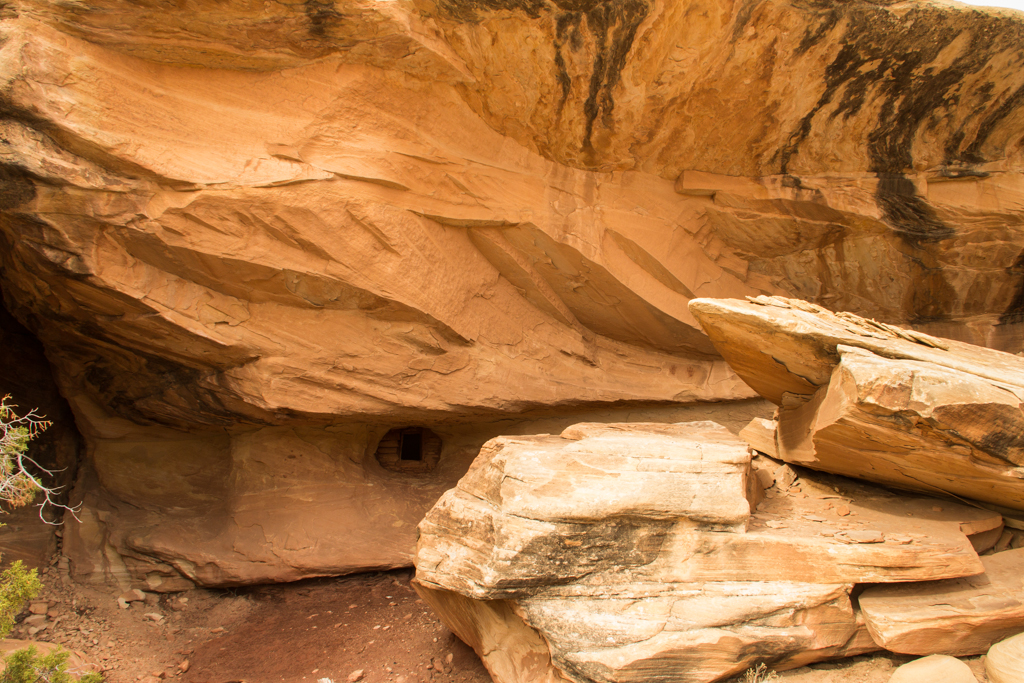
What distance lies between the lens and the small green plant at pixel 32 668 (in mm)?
3020

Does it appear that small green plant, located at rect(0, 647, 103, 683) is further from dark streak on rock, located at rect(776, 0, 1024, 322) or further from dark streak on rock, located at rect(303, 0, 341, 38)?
dark streak on rock, located at rect(776, 0, 1024, 322)

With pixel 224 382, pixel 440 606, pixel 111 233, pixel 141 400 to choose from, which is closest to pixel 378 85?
pixel 111 233

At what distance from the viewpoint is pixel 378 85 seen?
15.1ft

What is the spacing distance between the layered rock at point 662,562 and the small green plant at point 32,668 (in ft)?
6.08

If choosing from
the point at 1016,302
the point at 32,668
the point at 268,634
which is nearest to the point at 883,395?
the point at 32,668

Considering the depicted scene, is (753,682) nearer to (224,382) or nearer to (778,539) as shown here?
(778,539)

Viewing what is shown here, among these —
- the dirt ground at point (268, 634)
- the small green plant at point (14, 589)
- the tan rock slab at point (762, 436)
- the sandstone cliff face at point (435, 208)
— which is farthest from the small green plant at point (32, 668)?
the tan rock slab at point (762, 436)

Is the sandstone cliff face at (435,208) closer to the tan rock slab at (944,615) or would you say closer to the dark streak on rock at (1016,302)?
the dark streak on rock at (1016,302)

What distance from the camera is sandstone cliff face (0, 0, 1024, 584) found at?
4.17 m

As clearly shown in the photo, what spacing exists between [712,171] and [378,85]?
3023 mm

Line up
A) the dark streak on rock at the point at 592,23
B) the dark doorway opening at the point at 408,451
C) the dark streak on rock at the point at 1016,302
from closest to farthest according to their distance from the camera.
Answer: the dark streak on rock at the point at 592,23 < the dark streak on rock at the point at 1016,302 < the dark doorway opening at the point at 408,451

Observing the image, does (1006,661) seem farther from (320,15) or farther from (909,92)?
(320,15)

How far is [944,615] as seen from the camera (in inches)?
120

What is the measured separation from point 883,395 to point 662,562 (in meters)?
1.35
